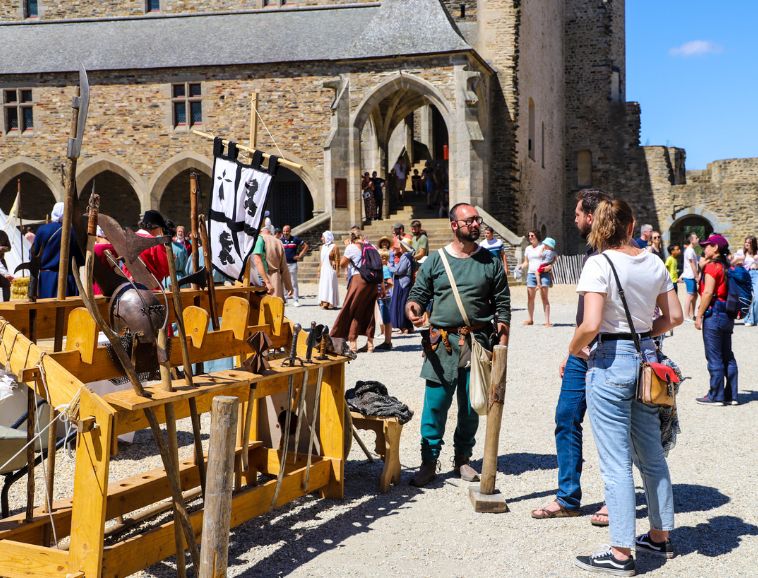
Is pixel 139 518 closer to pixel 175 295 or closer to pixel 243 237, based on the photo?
pixel 175 295

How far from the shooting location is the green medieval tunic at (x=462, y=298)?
525 centimetres

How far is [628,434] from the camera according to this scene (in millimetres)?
3986

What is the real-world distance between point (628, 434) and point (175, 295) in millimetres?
2199

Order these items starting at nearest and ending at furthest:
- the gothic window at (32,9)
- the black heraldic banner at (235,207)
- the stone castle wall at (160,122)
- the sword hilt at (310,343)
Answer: the sword hilt at (310,343) < the black heraldic banner at (235,207) < the stone castle wall at (160,122) < the gothic window at (32,9)

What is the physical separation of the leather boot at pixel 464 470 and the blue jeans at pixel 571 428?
75cm

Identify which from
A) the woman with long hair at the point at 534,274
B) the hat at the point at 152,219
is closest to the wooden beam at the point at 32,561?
the hat at the point at 152,219

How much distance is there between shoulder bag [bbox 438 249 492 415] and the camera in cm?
504

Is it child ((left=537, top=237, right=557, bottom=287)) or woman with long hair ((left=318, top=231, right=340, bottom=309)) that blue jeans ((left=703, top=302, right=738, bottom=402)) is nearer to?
child ((left=537, top=237, right=557, bottom=287))

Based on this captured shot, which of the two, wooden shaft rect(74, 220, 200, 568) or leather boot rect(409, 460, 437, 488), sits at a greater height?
wooden shaft rect(74, 220, 200, 568)

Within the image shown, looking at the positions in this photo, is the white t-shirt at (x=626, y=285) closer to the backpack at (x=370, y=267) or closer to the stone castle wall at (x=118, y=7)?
the backpack at (x=370, y=267)

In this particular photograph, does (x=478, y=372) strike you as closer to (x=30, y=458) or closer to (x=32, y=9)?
(x=30, y=458)

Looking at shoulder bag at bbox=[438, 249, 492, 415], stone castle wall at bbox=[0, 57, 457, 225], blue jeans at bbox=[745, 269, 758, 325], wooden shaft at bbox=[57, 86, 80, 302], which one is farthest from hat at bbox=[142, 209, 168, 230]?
stone castle wall at bbox=[0, 57, 457, 225]

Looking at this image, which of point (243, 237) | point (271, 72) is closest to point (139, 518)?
point (243, 237)

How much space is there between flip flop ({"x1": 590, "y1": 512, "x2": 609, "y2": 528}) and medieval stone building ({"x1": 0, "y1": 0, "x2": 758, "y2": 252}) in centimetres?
1781
